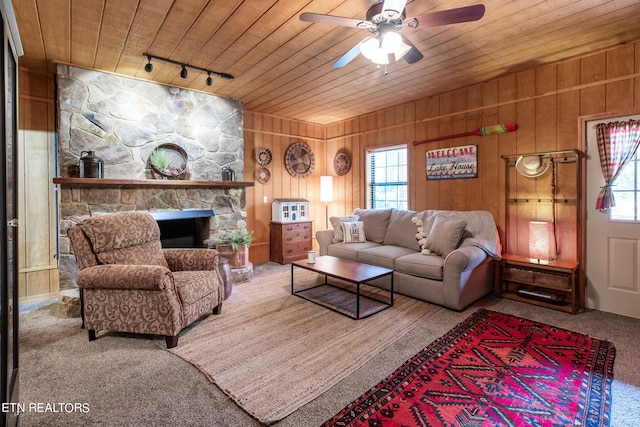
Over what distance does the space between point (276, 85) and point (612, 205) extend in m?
3.86

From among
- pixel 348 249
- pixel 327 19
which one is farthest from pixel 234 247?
pixel 327 19

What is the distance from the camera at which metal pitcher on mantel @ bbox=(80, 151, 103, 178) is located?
3.32m

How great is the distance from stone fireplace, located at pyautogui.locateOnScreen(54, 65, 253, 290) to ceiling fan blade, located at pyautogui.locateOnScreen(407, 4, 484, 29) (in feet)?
10.2

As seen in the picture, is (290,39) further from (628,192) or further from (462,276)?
(628,192)

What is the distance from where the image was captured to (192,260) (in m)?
3.15

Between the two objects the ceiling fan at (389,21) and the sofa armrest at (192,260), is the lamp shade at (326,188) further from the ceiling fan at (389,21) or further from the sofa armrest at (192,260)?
the ceiling fan at (389,21)

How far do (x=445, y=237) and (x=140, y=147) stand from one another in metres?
3.77

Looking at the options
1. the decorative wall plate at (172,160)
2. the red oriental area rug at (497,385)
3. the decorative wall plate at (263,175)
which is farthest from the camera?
the decorative wall plate at (263,175)

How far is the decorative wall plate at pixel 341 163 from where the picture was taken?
577 cm

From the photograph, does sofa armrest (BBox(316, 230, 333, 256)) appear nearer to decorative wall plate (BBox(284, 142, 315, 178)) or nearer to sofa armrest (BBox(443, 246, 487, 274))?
decorative wall plate (BBox(284, 142, 315, 178))

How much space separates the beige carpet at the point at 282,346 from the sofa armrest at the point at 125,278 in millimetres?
543

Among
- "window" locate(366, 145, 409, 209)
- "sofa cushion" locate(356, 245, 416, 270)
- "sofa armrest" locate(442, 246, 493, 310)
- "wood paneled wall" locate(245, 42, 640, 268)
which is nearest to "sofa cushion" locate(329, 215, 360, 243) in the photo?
"sofa cushion" locate(356, 245, 416, 270)

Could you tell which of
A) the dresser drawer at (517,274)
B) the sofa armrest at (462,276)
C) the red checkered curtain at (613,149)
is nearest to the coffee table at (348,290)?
→ the sofa armrest at (462,276)

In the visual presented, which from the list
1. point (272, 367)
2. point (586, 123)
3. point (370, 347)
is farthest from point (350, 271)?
point (586, 123)
